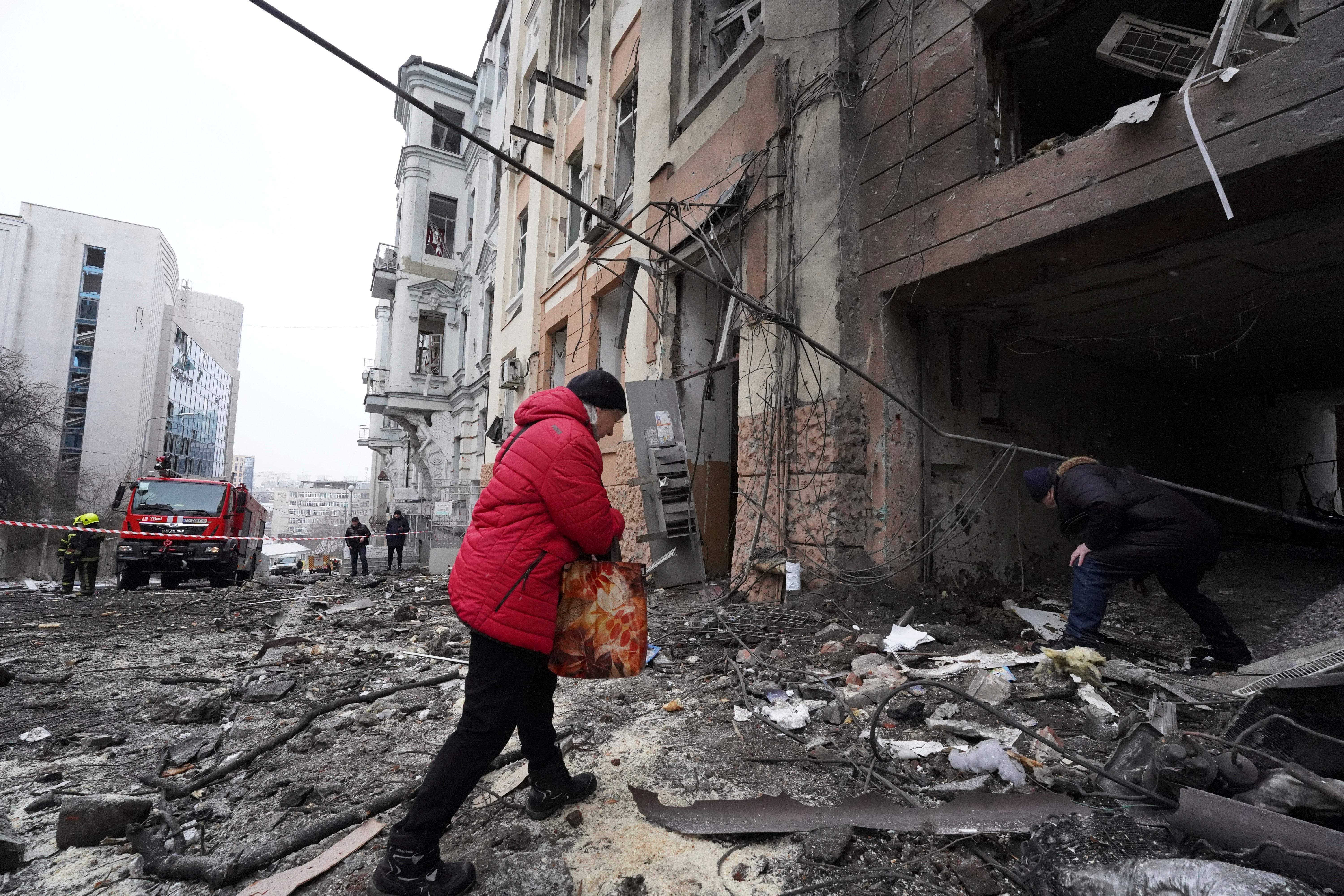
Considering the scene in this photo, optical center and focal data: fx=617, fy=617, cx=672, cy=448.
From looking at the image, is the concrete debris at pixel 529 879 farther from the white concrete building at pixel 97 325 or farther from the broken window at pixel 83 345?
the broken window at pixel 83 345

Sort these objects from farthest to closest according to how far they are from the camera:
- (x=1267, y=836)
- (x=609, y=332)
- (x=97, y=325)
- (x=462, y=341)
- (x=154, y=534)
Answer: (x=97, y=325) < (x=462, y=341) < (x=154, y=534) < (x=609, y=332) < (x=1267, y=836)

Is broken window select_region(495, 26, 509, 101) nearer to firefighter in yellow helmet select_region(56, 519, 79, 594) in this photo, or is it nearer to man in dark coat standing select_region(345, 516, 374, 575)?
man in dark coat standing select_region(345, 516, 374, 575)

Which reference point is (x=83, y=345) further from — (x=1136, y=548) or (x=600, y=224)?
(x=1136, y=548)

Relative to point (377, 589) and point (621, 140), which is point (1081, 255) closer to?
point (621, 140)

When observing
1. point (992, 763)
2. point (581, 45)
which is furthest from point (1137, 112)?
point (581, 45)

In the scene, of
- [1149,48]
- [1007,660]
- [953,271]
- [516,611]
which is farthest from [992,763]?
[1149,48]

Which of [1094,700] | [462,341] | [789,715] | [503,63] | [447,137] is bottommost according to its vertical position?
[789,715]

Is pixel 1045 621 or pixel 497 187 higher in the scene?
pixel 497 187

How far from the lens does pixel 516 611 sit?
6.58 feet

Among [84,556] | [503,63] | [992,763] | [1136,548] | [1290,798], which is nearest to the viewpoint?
[1290,798]

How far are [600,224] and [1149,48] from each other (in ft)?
21.9

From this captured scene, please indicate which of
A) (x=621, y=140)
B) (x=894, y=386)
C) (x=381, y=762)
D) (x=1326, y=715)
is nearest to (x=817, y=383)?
(x=894, y=386)

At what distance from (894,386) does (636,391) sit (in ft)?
9.28

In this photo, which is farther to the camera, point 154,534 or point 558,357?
point 558,357
